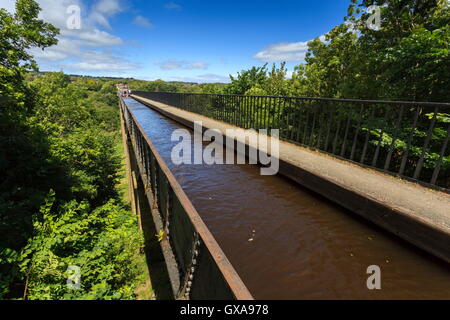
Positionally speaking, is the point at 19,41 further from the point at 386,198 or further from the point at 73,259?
the point at 386,198

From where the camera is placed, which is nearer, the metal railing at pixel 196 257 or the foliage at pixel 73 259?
the metal railing at pixel 196 257

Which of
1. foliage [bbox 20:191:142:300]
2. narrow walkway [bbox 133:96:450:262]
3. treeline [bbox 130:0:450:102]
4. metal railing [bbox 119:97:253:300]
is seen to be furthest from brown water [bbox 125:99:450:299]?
treeline [bbox 130:0:450:102]

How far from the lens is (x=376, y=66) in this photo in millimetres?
8992

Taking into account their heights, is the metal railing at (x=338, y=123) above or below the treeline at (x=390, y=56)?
below

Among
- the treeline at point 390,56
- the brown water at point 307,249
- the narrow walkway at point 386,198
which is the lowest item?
the brown water at point 307,249

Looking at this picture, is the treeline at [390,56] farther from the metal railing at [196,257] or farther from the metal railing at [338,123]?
the metal railing at [196,257]

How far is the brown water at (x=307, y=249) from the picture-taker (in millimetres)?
1866

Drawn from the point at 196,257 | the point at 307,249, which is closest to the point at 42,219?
the point at 196,257

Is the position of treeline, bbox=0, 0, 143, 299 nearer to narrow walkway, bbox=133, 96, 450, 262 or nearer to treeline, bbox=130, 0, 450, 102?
narrow walkway, bbox=133, 96, 450, 262

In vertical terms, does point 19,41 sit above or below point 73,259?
above

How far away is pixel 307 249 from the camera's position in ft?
7.52

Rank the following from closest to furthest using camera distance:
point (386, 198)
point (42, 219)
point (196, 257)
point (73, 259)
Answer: point (196, 257), point (386, 198), point (73, 259), point (42, 219)

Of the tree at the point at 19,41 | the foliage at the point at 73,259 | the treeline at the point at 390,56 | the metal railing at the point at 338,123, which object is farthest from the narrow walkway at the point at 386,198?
the tree at the point at 19,41
